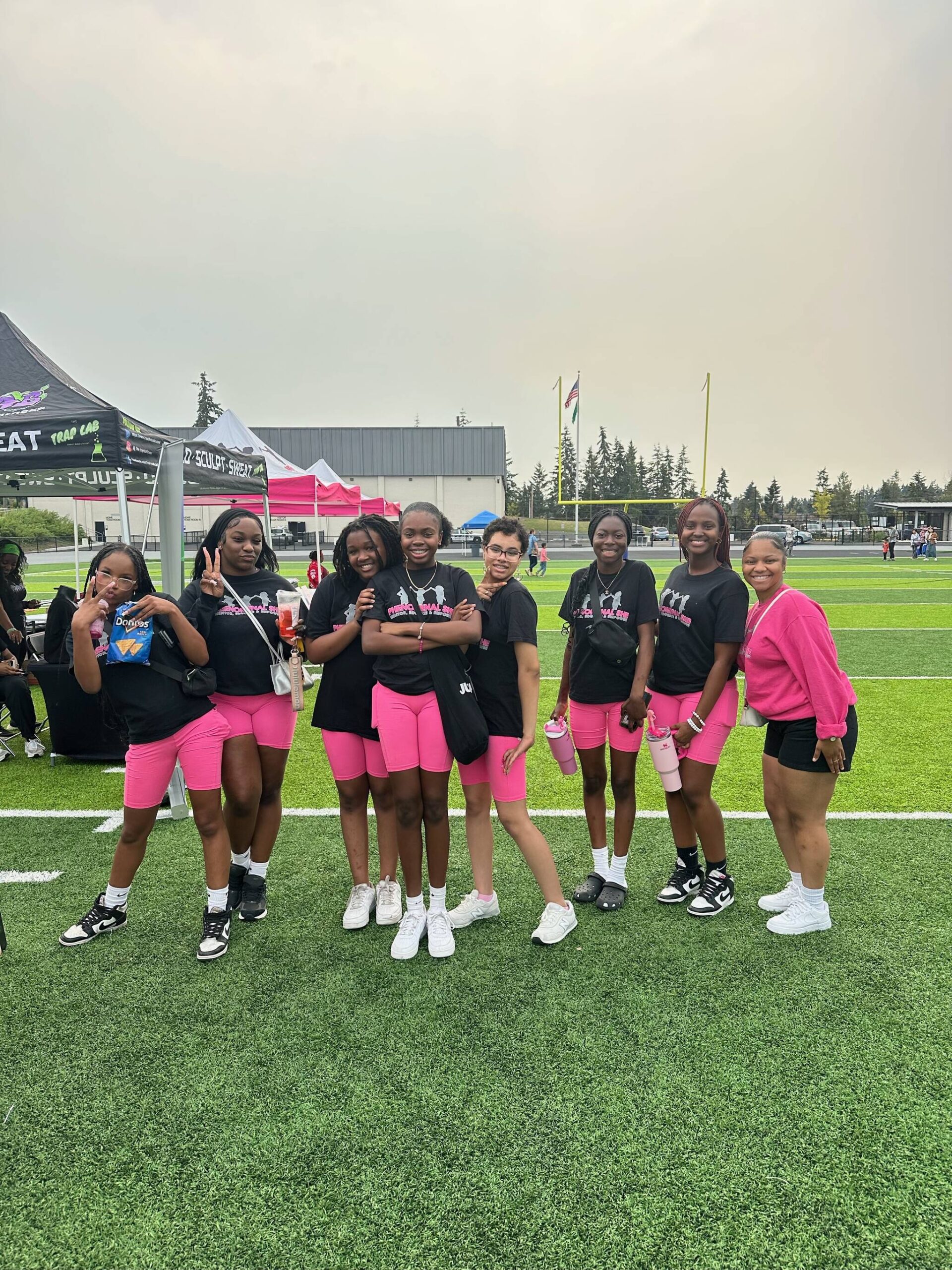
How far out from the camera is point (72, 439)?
5.90 m

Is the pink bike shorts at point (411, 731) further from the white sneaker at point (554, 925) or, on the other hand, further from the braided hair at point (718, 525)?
the braided hair at point (718, 525)

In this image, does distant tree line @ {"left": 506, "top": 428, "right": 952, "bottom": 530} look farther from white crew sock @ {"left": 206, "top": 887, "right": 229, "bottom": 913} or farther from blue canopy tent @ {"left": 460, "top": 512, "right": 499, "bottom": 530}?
white crew sock @ {"left": 206, "top": 887, "right": 229, "bottom": 913}

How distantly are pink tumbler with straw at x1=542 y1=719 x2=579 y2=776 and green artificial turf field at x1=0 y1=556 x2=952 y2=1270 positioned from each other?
2.52 feet

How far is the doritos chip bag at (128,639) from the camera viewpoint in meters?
3.20

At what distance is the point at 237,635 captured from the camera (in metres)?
3.52

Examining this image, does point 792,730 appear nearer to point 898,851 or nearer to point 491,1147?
point 898,851

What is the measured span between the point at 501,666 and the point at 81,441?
→ 4.45m

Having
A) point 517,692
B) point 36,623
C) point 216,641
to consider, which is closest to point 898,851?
point 517,692

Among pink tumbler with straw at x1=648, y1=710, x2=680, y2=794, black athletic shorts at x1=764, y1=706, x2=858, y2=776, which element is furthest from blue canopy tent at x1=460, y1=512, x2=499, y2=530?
black athletic shorts at x1=764, y1=706, x2=858, y2=776

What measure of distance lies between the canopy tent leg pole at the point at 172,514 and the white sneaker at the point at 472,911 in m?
2.89

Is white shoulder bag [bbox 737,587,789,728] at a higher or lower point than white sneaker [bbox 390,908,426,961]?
higher

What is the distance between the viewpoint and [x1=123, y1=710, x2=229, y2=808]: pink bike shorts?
3.29m

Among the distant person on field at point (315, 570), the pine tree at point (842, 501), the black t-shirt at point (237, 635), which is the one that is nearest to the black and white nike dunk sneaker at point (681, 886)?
the black t-shirt at point (237, 635)

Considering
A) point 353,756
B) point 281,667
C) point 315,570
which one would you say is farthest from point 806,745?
point 315,570
